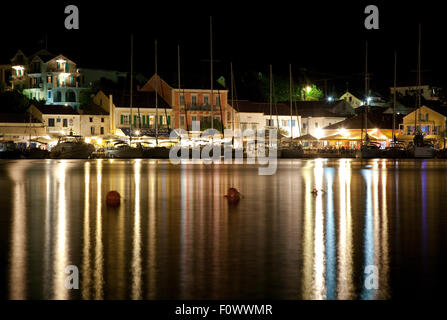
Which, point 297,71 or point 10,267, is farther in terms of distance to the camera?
point 297,71

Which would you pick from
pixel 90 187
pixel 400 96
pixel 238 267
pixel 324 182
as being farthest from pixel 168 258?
pixel 400 96

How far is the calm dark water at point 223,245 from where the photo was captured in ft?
36.2

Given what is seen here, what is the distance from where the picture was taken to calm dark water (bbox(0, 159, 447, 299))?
36.2 feet

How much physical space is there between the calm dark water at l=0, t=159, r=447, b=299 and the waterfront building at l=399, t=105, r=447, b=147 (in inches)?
3003

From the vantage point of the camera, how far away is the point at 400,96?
14875 cm

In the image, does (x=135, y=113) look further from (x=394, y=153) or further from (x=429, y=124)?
(x=429, y=124)

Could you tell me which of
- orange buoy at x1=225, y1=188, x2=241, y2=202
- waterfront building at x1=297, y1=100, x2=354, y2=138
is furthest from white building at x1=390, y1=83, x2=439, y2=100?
orange buoy at x1=225, y1=188, x2=241, y2=202

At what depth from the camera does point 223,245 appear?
1506 cm

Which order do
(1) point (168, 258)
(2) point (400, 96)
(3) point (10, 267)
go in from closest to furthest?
(3) point (10, 267)
(1) point (168, 258)
(2) point (400, 96)

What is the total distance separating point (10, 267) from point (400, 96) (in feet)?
469

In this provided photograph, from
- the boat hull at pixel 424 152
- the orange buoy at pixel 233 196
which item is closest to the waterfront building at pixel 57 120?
the boat hull at pixel 424 152

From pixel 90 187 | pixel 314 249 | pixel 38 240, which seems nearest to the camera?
pixel 314 249
